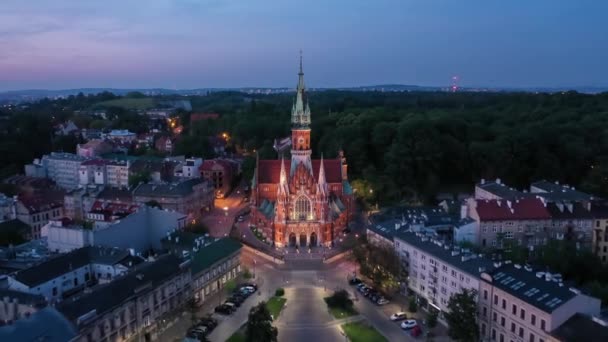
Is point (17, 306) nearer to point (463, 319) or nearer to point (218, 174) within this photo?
point (463, 319)

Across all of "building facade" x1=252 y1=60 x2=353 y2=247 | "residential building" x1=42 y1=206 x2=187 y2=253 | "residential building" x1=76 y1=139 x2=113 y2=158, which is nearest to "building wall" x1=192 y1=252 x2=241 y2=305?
"residential building" x1=42 y1=206 x2=187 y2=253

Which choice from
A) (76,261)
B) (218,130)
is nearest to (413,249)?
(76,261)

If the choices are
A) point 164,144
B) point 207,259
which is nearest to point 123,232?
point 207,259

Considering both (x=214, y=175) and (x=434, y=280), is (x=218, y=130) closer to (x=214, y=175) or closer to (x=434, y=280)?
(x=214, y=175)

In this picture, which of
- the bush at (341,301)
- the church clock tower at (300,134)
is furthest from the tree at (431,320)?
the church clock tower at (300,134)

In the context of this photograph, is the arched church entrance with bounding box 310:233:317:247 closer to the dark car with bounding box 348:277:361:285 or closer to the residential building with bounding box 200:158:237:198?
the dark car with bounding box 348:277:361:285
